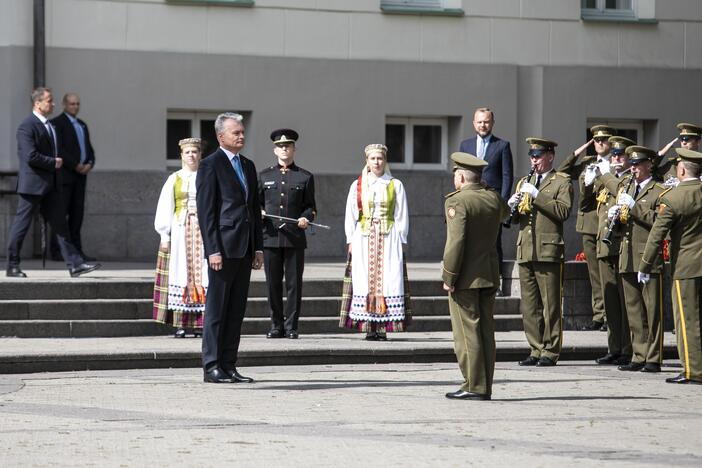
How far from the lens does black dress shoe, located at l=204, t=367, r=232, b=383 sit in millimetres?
12273

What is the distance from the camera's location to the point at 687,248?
12891mm

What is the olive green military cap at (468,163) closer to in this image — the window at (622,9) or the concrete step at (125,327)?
the concrete step at (125,327)

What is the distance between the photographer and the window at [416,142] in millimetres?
22547

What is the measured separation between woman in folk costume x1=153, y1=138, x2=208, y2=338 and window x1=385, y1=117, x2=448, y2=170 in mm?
7606

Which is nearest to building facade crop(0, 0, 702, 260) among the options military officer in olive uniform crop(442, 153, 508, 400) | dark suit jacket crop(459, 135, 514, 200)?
dark suit jacket crop(459, 135, 514, 200)

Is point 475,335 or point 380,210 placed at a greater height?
point 380,210

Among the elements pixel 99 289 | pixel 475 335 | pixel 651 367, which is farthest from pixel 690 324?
pixel 99 289

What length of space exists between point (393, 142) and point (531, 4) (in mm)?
2768

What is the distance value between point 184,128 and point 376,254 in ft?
22.5

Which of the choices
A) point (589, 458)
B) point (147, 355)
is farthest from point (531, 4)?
point (589, 458)

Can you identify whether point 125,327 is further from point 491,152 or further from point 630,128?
point 630,128

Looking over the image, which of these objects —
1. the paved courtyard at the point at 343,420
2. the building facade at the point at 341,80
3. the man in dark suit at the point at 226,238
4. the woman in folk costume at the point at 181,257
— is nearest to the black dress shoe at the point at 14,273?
the woman in folk costume at the point at 181,257

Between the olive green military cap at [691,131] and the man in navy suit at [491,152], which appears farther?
the man in navy suit at [491,152]

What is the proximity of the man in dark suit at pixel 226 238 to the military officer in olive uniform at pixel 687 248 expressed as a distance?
10.7ft
